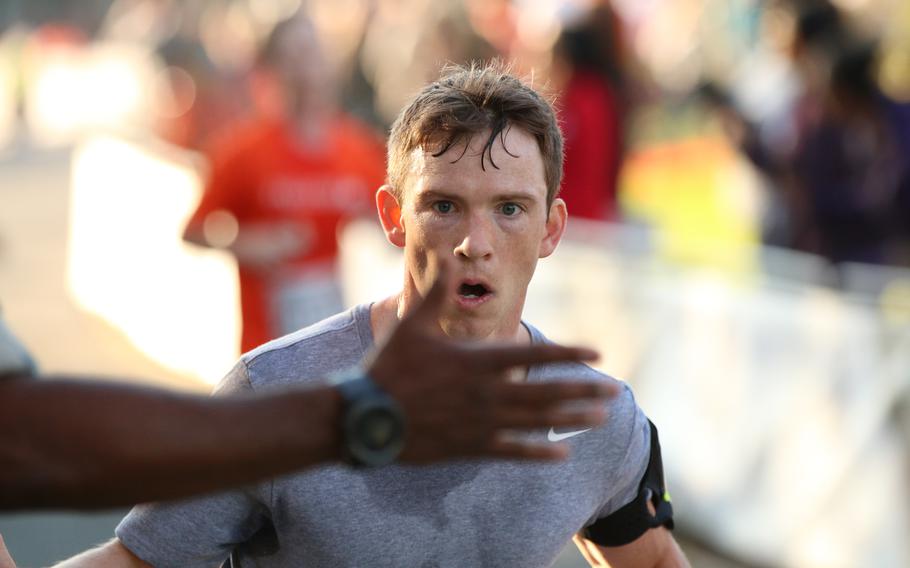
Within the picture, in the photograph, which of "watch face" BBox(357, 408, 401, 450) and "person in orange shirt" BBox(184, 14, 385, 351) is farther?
"person in orange shirt" BBox(184, 14, 385, 351)

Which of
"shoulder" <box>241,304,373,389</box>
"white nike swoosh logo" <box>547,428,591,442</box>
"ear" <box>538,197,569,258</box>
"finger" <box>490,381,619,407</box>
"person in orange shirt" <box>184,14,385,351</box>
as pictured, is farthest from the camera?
"person in orange shirt" <box>184,14,385,351</box>

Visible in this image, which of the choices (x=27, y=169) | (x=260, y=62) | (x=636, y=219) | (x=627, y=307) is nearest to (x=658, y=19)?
(x=636, y=219)

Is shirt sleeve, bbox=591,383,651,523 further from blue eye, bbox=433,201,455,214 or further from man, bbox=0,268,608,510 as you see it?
man, bbox=0,268,608,510

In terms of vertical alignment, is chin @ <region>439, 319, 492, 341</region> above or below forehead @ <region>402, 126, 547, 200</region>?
Result: below

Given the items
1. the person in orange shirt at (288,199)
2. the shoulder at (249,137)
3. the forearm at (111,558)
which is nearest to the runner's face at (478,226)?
the forearm at (111,558)

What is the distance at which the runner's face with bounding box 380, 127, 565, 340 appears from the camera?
3248 mm

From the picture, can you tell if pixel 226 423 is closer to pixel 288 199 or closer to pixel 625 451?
pixel 625 451

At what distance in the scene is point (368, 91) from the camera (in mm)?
14164

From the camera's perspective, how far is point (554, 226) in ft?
11.6

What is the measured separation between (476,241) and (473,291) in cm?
11

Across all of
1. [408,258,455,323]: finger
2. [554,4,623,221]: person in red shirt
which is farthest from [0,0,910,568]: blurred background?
[408,258,455,323]: finger

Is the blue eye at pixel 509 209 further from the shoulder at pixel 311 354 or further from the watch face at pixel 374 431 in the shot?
the watch face at pixel 374 431

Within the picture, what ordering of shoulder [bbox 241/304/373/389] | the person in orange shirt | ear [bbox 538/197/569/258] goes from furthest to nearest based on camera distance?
the person in orange shirt
ear [bbox 538/197/569/258]
shoulder [bbox 241/304/373/389]

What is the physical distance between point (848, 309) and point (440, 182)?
4.05 m
